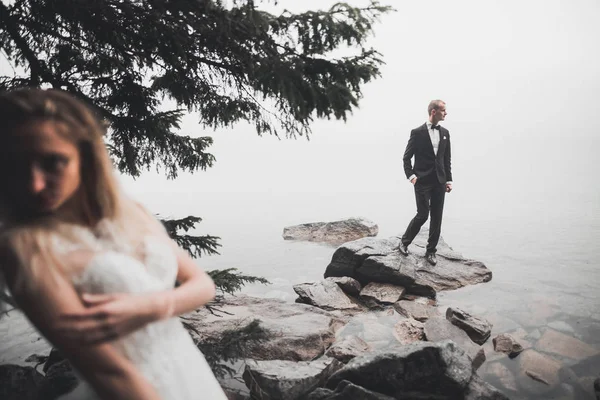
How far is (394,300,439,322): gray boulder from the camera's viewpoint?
5074 mm

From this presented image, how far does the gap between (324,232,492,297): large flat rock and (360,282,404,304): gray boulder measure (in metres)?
0.14

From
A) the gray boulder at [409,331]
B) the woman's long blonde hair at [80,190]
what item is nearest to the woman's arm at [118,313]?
the woman's long blonde hair at [80,190]

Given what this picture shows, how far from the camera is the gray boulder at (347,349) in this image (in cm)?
404

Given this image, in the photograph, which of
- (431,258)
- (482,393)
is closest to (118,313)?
(482,393)

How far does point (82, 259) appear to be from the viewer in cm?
101

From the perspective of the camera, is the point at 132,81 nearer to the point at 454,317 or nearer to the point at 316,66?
the point at 316,66

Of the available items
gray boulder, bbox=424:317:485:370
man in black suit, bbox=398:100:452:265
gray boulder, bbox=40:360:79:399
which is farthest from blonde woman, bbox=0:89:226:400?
man in black suit, bbox=398:100:452:265

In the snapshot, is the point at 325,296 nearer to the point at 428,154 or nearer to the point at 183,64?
the point at 428,154

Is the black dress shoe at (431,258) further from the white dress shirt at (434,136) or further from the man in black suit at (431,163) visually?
the white dress shirt at (434,136)

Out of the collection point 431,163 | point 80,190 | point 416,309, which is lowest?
point 416,309

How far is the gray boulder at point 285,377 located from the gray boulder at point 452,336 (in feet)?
5.17

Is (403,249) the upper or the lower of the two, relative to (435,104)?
lower

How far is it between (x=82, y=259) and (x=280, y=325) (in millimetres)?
4064

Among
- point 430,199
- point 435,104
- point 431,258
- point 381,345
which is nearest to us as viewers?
point 381,345
